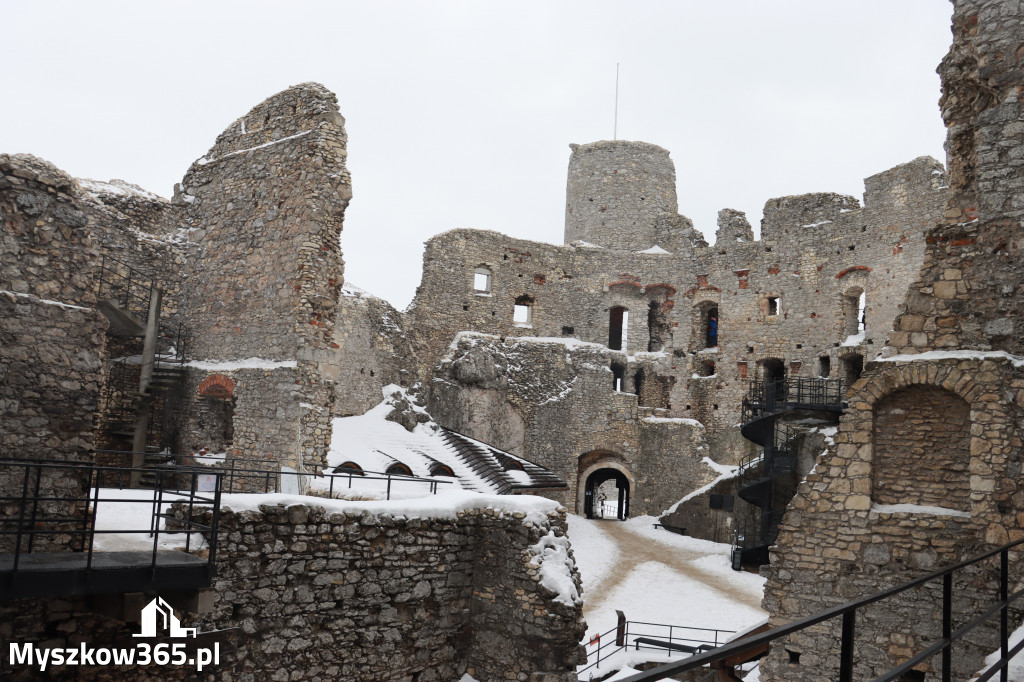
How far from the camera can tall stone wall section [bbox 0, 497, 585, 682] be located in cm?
651

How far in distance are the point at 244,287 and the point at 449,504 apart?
583 cm

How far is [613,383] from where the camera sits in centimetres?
2567

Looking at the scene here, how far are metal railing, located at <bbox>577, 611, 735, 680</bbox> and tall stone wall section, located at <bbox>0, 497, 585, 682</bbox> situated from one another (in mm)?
4713

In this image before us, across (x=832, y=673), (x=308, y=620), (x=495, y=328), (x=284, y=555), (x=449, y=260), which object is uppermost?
(x=449, y=260)

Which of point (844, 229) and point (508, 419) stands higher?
point (844, 229)

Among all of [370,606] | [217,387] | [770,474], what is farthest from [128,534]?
[770,474]

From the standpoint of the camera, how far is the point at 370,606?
7.61 metres

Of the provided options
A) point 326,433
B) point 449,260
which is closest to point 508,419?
point 449,260

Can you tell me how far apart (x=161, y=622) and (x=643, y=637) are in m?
9.03

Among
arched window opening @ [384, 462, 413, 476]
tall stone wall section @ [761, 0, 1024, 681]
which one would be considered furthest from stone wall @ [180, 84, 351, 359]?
tall stone wall section @ [761, 0, 1024, 681]

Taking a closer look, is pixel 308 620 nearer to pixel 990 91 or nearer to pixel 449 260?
pixel 990 91

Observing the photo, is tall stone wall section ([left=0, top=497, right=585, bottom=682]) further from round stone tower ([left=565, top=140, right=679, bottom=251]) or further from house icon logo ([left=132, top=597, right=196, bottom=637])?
round stone tower ([left=565, top=140, right=679, bottom=251])

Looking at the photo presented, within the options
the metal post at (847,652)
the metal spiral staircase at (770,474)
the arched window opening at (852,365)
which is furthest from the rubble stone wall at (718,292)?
the metal post at (847,652)

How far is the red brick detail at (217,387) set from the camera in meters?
12.1
